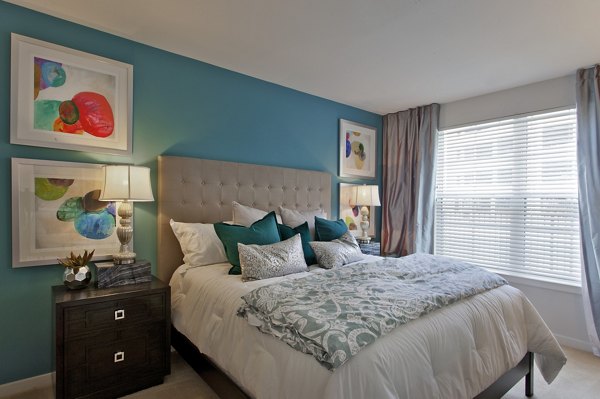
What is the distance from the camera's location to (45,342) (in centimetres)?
219

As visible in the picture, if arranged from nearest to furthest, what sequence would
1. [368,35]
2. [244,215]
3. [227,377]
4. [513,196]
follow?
1. [227,377]
2. [368,35]
3. [244,215]
4. [513,196]

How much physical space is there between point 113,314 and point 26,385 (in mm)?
839

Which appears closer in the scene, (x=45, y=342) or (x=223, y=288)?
(x=223, y=288)

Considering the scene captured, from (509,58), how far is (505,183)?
1383 mm

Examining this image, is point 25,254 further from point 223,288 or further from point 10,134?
point 223,288

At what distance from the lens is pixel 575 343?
9.80 ft

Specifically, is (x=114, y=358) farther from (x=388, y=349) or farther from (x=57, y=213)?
(x=388, y=349)

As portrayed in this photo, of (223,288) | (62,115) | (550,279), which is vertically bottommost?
(550,279)

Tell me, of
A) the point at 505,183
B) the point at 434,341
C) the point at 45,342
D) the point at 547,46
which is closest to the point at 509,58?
the point at 547,46

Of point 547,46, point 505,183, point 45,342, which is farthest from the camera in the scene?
point 505,183

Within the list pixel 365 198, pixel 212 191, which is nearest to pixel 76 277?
pixel 212 191

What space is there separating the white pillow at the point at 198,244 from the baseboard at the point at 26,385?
45.8 inches

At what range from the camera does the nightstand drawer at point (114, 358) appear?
1.87 m

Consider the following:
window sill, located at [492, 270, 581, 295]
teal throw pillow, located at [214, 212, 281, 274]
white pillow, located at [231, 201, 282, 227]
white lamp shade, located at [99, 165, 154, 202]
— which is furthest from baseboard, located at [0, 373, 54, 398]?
window sill, located at [492, 270, 581, 295]
